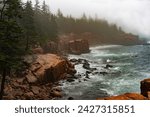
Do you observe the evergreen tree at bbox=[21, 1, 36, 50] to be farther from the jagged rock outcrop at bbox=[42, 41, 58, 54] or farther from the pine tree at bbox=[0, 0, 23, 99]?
the pine tree at bbox=[0, 0, 23, 99]

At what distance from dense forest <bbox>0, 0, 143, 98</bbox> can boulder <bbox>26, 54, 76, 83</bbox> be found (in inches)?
102

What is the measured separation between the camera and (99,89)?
36531mm

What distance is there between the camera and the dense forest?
84.0 feet

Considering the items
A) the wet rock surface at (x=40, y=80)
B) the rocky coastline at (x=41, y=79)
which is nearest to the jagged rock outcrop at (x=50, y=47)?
the rocky coastline at (x=41, y=79)

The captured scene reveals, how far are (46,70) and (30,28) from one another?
12.6m

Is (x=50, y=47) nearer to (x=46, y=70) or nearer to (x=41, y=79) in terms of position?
(x=46, y=70)

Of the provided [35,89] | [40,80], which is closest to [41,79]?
[40,80]

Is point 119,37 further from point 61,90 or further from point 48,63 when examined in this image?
point 61,90

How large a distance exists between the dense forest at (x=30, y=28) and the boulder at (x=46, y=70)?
2592 mm

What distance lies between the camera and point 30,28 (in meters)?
50.3

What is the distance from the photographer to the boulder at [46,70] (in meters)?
39.4

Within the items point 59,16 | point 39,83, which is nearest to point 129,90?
point 39,83

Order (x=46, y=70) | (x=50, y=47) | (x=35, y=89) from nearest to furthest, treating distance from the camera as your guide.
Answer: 1. (x=35, y=89)
2. (x=46, y=70)
3. (x=50, y=47)

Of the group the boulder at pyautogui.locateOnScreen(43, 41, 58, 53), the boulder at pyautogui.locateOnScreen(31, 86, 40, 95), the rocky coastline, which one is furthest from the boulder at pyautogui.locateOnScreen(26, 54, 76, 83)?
the boulder at pyautogui.locateOnScreen(43, 41, 58, 53)
